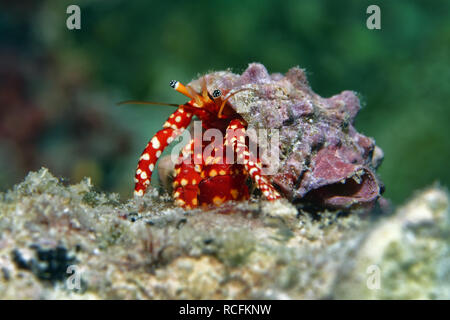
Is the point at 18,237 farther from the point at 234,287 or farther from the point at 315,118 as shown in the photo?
the point at 315,118

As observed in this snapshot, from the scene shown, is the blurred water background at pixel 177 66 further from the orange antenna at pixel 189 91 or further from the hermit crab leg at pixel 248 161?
the hermit crab leg at pixel 248 161

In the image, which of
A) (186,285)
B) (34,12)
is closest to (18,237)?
(186,285)

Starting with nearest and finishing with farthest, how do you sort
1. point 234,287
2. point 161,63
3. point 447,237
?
point 447,237, point 234,287, point 161,63

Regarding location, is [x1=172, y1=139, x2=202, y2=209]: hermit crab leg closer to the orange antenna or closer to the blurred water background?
the orange antenna

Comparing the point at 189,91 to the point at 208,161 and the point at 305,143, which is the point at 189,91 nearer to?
the point at 208,161

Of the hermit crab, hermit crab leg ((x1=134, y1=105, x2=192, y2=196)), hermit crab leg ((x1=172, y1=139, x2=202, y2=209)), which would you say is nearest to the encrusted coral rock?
the hermit crab

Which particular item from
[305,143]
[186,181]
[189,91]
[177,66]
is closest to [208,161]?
[186,181]
